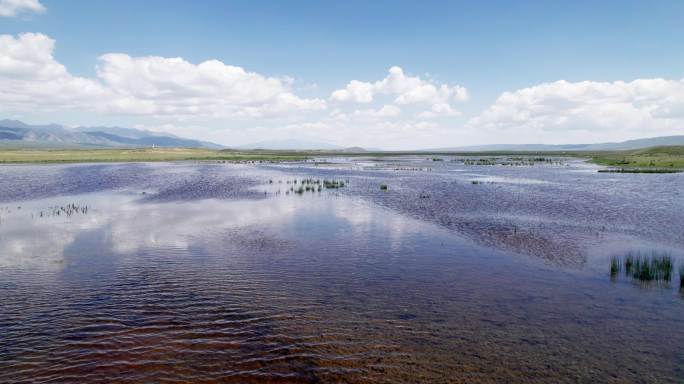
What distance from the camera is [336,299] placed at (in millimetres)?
14492

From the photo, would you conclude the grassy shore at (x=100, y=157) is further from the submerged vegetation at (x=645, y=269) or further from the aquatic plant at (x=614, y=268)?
the submerged vegetation at (x=645, y=269)

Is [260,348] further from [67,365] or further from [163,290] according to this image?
[163,290]

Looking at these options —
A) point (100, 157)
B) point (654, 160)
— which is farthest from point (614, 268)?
point (100, 157)

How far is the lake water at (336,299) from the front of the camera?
10.2 metres

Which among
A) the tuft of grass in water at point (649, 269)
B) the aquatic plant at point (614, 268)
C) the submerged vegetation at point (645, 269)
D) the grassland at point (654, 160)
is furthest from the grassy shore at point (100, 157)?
the tuft of grass in water at point (649, 269)

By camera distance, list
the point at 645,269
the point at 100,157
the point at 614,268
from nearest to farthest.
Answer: the point at 645,269 → the point at 614,268 → the point at 100,157

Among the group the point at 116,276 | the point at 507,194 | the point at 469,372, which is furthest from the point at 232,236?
the point at 507,194

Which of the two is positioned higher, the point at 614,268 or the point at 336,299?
the point at 614,268

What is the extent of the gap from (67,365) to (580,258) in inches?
841

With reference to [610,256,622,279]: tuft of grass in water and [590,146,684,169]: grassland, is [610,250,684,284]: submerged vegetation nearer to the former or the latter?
[610,256,622,279]: tuft of grass in water

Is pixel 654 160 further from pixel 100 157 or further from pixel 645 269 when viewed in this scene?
pixel 100 157

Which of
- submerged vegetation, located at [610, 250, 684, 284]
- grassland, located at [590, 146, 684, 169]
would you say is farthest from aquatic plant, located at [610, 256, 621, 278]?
grassland, located at [590, 146, 684, 169]

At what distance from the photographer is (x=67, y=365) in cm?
995

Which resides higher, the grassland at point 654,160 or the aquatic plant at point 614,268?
the grassland at point 654,160
